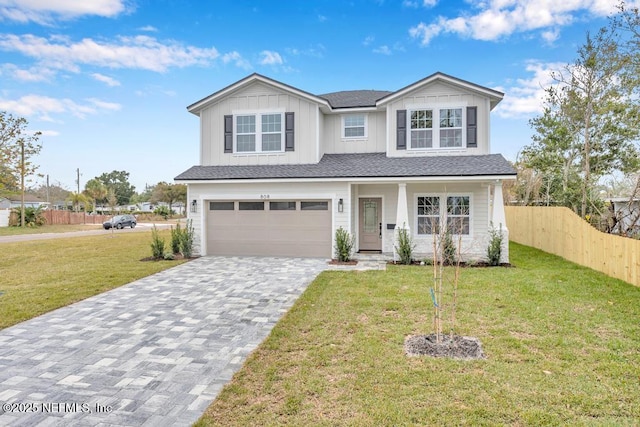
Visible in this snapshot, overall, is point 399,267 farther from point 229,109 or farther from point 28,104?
point 28,104

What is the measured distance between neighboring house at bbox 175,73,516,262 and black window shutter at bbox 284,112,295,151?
4 cm

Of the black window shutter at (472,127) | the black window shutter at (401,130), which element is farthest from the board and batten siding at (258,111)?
the black window shutter at (472,127)

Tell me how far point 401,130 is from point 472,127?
2557 millimetres

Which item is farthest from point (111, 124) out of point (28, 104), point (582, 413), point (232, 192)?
point (582, 413)

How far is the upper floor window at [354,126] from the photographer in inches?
557

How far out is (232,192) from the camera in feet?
42.5

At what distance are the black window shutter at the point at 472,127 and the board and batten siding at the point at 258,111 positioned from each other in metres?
5.70

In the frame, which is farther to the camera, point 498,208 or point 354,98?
point 354,98

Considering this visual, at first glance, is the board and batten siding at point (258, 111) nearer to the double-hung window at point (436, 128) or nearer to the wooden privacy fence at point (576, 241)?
the double-hung window at point (436, 128)

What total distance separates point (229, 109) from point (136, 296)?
8544 millimetres

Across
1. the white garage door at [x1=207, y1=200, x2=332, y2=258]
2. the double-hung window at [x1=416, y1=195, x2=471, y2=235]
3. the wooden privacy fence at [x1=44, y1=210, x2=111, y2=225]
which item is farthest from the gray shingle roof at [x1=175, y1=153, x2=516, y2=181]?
the wooden privacy fence at [x1=44, y1=210, x2=111, y2=225]

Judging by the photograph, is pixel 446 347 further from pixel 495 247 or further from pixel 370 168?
pixel 370 168

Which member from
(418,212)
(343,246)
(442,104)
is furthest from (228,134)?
(442,104)

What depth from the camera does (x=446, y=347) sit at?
4.62 metres
